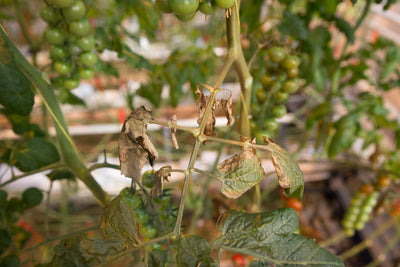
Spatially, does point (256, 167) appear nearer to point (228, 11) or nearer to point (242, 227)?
point (242, 227)

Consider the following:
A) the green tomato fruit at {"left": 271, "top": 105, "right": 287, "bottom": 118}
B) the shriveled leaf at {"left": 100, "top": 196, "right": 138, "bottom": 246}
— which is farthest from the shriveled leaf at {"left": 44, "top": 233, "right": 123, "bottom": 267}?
the green tomato fruit at {"left": 271, "top": 105, "right": 287, "bottom": 118}

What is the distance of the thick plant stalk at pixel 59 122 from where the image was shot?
0.34m

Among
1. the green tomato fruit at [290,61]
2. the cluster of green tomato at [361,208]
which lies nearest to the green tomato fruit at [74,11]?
the green tomato fruit at [290,61]

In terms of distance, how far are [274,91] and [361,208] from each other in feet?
2.09

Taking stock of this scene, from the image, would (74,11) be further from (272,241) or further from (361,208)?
(361,208)

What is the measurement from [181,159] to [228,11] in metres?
0.94

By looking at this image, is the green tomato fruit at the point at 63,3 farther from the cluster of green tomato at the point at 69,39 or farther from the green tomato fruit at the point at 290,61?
the green tomato fruit at the point at 290,61

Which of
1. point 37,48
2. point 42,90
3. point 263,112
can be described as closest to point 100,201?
point 42,90

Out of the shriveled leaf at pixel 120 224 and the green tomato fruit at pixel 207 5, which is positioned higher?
the green tomato fruit at pixel 207 5

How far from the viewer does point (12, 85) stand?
0.26m

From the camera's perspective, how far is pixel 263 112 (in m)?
0.46

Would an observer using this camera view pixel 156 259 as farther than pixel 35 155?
No

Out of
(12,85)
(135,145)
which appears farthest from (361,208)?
(12,85)

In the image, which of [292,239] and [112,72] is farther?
[112,72]
